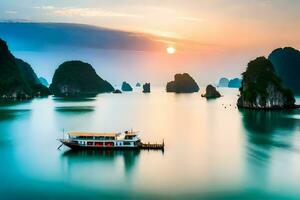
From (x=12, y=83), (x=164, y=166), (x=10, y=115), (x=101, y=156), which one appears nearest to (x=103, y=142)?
(x=101, y=156)

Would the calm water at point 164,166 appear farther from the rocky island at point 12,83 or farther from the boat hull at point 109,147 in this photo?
the rocky island at point 12,83

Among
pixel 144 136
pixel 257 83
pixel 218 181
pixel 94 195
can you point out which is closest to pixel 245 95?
pixel 257 83

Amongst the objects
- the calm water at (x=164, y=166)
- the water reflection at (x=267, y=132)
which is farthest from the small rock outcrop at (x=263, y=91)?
the calm water at (x=164, y=166)

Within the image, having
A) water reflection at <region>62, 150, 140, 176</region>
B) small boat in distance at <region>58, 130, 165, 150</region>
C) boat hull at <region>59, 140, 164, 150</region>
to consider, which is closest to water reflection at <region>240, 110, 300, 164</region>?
boat hull at <region>59, 140, 164, 150</region>

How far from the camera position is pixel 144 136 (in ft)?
172

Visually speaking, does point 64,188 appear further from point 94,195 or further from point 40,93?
point 40,93

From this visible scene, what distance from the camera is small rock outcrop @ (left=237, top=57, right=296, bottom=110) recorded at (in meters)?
93.2

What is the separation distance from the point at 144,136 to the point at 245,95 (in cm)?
5088

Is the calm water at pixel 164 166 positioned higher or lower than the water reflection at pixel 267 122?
lower

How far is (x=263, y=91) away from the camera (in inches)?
3627

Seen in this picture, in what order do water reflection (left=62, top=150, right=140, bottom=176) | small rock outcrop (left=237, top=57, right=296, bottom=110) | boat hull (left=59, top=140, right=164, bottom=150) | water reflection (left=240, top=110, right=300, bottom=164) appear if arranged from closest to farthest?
water reflection (left=62, top=150, right=140, bottom=176) < boat hull (left=59, top=140, right=164, bottom=150) < water reflection (left=240, top=110, right=300, bottom=164) < small rock outcrop (left=237, top=57, right=296, bottom=110)

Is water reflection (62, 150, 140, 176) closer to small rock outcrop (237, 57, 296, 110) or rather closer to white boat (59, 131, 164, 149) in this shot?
white boat (59, 131, 164, 149)

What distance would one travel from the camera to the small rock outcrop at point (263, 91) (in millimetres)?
93188

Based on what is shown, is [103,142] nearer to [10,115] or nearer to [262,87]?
[10,115]
